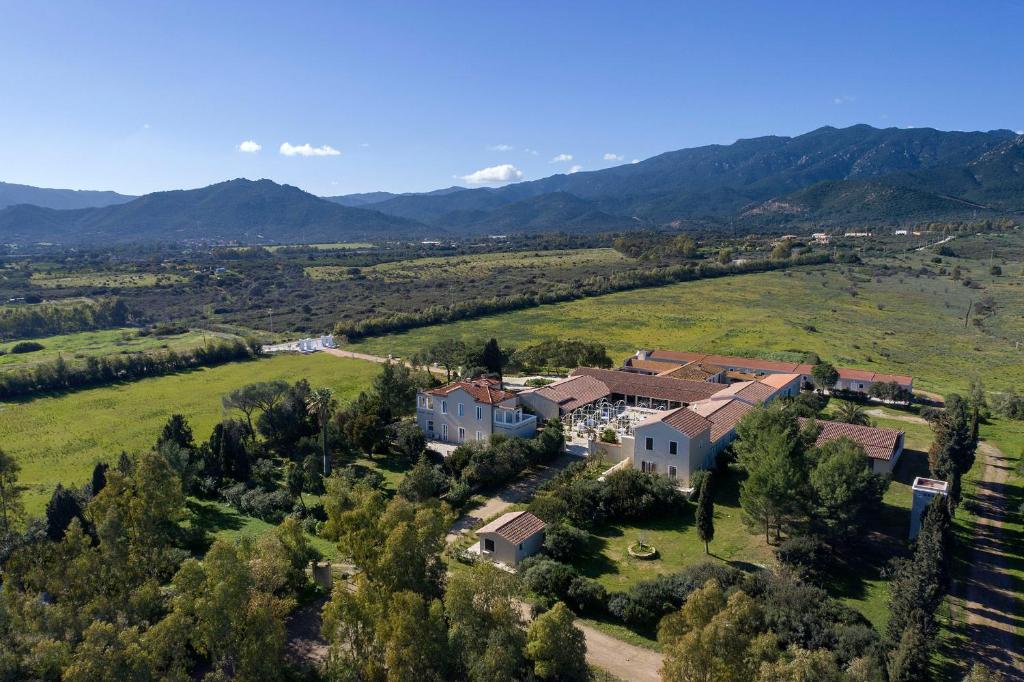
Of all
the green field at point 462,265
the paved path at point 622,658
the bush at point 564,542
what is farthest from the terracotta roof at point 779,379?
the green field at point 462,265

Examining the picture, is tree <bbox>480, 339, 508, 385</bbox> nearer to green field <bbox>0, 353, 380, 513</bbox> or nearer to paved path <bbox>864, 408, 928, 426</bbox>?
green field <bbox>0, 353, 380, 513</bbox>

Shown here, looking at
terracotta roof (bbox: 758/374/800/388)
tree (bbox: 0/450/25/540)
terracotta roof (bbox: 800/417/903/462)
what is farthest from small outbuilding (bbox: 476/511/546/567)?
terracotta roof (bbox: 758/374/800/388)

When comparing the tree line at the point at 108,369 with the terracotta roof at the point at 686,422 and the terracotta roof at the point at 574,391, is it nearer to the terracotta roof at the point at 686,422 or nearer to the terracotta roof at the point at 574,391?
the terracotta roof at the point at 574,391

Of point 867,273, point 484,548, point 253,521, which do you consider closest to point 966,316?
point 867,273

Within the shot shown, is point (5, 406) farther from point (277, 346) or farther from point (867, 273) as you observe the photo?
point (867, 273)

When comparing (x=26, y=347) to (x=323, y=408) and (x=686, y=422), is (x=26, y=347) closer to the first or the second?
(x=323, y=408)
